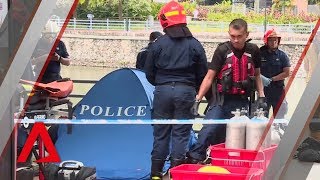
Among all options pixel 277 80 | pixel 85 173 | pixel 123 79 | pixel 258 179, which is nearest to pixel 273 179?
pixel 258 179

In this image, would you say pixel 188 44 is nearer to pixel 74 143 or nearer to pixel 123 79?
pixel 123 79

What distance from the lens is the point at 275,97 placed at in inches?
288

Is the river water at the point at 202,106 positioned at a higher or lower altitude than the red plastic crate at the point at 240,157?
lower

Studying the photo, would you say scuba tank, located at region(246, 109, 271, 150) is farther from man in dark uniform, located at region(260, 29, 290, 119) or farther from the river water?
man in dark uniform, located at region(260, 29, 290, 119)

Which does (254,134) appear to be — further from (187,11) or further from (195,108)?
(187,11)

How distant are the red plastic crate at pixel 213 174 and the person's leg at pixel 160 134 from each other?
1274 millimetres

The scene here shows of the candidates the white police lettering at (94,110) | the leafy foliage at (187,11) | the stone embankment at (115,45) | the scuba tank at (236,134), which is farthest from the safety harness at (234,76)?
the stone embankment at (115,45)

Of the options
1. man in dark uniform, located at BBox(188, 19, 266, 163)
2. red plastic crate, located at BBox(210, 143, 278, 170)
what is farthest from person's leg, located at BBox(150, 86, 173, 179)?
red plastic crate, located at BBox(210, 143, 278, 170)

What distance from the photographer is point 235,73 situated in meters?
5.60

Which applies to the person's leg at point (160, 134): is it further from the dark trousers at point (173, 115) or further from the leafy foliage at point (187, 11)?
the leafy foliage at point (187, 11)

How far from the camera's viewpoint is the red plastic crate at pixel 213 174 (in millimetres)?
3822

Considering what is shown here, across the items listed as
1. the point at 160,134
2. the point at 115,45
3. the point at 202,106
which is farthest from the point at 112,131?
the point at 115,45

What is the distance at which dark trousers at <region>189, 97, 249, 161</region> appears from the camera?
5672 millimetres

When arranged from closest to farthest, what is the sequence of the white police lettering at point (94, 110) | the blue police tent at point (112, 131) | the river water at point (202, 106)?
the blue police tent at point (112, 131) < the white police lettering at point (94, 110) < the river water at point (202, 106)
